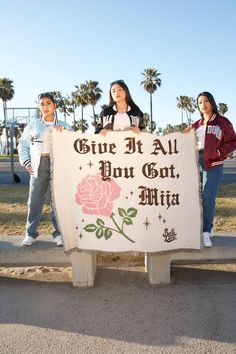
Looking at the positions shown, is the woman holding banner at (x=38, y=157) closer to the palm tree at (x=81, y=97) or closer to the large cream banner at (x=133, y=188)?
the large cream banner at (x=133, y=188)

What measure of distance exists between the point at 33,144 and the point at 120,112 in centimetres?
98

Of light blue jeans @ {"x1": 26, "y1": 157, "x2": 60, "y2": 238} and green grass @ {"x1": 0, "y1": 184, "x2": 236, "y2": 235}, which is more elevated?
light blue jeans @ {"x1": 26, "y1": 157, "x2": 60, "y2": 238}

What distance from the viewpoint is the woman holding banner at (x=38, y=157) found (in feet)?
14.2

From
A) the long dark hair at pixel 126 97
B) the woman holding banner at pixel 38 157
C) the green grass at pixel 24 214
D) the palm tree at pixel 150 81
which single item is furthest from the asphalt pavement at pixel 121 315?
the palm tree at pixel 150 81

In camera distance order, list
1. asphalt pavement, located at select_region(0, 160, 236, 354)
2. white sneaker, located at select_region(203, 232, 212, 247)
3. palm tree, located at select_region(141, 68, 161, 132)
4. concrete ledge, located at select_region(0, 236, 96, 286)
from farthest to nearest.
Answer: palm tree, located at select_region(141, 68, 161, 132), white sneaker, located at select_region(203, 232, 212, 247), concrete ledge, located at select_region(0, 236, 96, 286), asphalt pavement, located at select_region(0, 160, 236, 354)

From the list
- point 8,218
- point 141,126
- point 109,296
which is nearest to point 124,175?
point 141,126

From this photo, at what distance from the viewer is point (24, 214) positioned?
810cm

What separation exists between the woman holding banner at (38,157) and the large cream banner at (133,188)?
0.38 m

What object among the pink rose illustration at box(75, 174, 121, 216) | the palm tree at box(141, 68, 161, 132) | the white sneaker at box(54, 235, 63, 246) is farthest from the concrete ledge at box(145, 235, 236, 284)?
the palm tree at box(141, 68, 161, 132)

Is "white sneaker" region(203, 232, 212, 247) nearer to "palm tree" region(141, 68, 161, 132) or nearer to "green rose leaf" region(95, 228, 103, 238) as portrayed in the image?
"green rose leaf" region(95, 228, 103, 238)

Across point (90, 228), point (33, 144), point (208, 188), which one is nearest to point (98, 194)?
point (90, 228)

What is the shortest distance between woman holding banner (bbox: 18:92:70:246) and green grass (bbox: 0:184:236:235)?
2.07m

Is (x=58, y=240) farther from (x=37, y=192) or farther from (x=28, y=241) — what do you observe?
(x=37, y=192)

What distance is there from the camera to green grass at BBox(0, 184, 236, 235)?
6.68m
